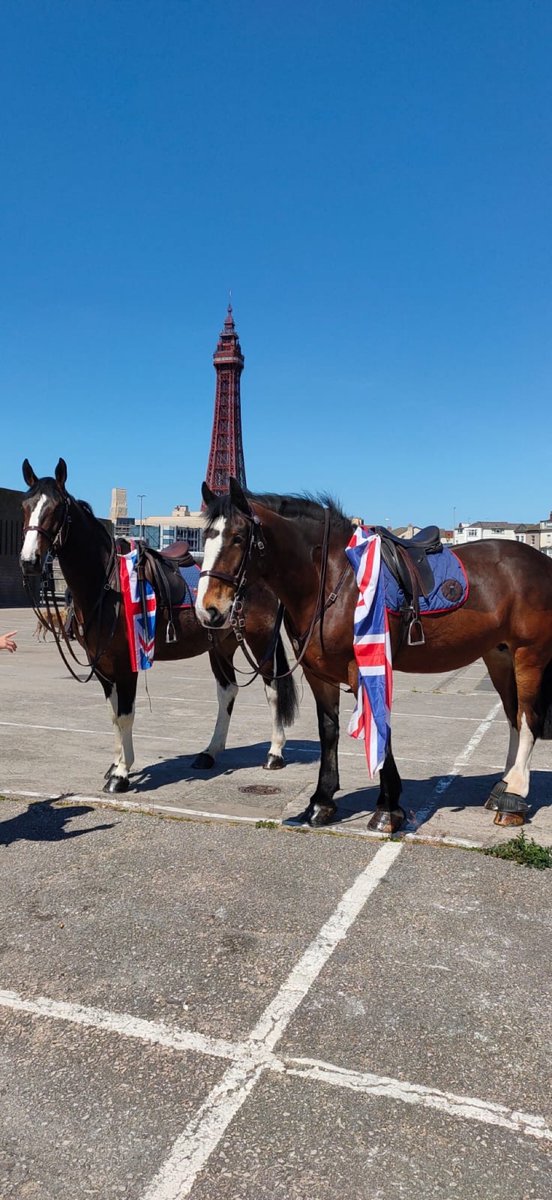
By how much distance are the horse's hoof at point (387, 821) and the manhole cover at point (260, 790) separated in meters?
1.32

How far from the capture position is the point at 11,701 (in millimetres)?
11445

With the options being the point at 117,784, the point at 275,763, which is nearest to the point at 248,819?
the point at 117,784

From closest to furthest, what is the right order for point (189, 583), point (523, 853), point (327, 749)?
1. point (523, 853)
2. point (327, 749)
3. point (189, 583)

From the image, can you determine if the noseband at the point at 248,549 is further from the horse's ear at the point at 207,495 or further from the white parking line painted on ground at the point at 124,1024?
the white parking line painted on ground at the point at 124,1024

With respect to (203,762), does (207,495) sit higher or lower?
higher

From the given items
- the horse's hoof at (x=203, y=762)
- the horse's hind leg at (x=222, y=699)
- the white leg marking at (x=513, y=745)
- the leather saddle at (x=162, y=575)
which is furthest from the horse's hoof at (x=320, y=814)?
the leather saddle at (x=162, y=575)

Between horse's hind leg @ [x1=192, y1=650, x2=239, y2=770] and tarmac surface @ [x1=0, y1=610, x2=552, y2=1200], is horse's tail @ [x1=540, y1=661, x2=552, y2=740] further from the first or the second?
horse's hind leg @ [x1=192, y1=650, x2=239, y2=770]

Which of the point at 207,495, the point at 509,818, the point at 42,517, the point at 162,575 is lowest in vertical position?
the point at 509,818

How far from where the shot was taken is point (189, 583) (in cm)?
753

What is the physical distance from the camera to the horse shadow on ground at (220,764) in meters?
7.14

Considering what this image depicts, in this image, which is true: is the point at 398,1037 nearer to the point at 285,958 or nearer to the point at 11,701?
the point at 285,958

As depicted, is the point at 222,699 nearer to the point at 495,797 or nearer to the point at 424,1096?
the point at 495,797

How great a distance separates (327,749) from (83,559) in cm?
257

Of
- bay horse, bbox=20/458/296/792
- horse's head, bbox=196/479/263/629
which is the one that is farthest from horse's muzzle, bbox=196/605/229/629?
bay horse, bbox=20/458/296/792
